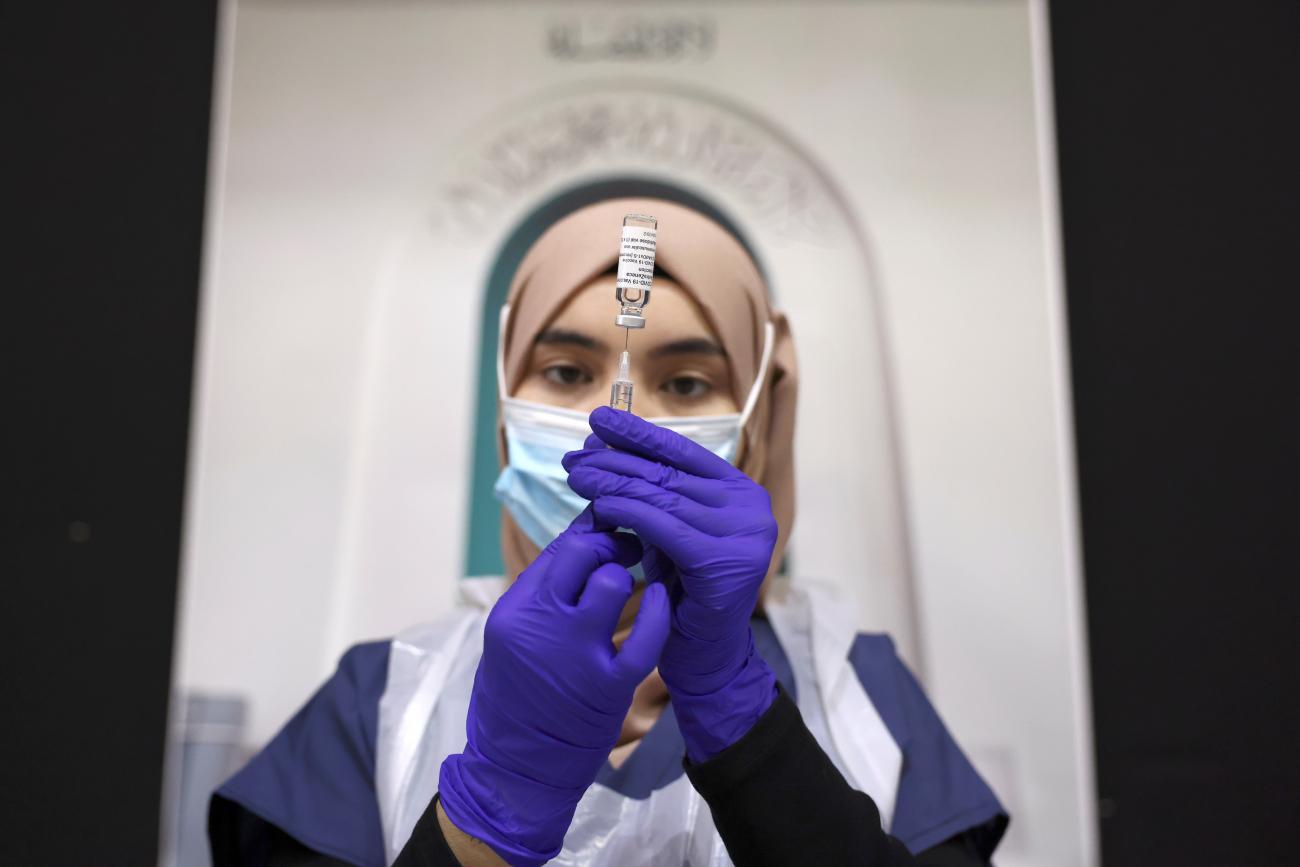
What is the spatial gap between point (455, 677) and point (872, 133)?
87 centimetres

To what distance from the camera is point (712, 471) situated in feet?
2.89

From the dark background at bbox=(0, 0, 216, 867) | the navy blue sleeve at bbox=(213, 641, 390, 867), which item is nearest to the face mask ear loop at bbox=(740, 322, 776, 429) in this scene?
the navy blue sleeve at bbox=(213, 641, 390, 867)

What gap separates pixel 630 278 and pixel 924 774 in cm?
57

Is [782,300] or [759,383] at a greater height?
[782,300]

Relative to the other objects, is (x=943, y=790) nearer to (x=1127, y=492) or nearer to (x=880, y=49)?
(x=1127, y=492)

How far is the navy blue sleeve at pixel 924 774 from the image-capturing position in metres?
1.03

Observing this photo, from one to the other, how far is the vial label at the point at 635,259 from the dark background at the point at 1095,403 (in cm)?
75

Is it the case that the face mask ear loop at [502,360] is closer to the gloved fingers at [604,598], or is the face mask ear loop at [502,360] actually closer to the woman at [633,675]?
the woman at [633,675]

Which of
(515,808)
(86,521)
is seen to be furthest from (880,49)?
(86,521)

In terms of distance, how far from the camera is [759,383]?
1.07 meters

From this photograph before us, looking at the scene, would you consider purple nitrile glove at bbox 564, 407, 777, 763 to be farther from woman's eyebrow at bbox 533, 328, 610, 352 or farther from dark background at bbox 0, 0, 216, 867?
dark background at bbox 0, 0, 216, 867

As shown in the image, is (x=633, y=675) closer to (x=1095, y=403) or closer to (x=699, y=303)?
(x=699, y=303)

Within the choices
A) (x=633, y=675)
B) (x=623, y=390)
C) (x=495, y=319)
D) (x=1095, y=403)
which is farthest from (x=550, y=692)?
(x=1095, y=403)

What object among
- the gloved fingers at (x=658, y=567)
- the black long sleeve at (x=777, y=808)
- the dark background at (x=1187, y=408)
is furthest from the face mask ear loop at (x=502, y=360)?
the dark background at (x=1187, y=408)
